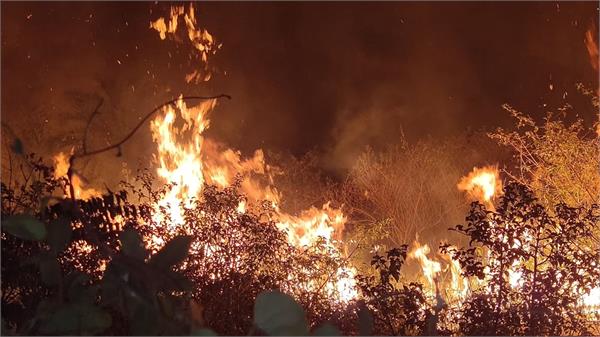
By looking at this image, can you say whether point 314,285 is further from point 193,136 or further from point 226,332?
point 193,136

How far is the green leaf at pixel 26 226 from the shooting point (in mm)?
2158

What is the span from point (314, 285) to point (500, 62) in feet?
39.7

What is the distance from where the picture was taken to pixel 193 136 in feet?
34.4

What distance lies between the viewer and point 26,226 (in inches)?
85.4

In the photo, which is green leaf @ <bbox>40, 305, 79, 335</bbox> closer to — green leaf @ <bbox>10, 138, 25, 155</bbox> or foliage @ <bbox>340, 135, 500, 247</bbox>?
green leaf @ <bbox>10, 138, 25, 155</bbox>

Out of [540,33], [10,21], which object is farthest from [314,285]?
[540,33]

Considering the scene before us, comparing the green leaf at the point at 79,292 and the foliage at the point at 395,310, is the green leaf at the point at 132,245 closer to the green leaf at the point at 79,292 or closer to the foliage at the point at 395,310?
the green leaf at the point at 79,292

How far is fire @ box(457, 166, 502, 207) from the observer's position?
504 inches

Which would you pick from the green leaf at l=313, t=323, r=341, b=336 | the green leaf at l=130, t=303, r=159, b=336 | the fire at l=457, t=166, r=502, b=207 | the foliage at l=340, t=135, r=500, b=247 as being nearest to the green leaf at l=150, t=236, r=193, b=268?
the green leaf at l=130, t=303, r=159, b=336

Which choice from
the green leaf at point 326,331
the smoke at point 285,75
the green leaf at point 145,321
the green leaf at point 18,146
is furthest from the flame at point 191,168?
the green leaf at point 326,331

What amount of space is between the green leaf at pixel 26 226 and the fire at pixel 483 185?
413 inches

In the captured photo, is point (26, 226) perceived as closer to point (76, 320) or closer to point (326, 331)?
point (76, 320)

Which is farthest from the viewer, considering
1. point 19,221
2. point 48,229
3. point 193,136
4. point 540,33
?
point 540,33

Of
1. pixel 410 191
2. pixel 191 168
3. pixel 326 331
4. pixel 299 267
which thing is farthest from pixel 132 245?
pixel 410 191
